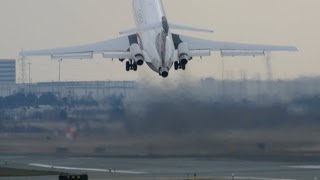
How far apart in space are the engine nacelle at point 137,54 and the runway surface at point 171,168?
9119 millimetres

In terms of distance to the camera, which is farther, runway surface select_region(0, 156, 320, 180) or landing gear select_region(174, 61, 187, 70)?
runway surface select_region(0, 156, 320, 180)

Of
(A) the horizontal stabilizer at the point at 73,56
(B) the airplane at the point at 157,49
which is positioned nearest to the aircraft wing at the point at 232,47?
(B) the airplane at the point at 157,49

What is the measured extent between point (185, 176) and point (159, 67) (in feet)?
35.4

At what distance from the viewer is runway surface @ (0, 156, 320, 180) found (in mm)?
105812

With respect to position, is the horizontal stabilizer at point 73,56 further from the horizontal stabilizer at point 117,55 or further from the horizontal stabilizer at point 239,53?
the horizontal stabilizer at point 239,53

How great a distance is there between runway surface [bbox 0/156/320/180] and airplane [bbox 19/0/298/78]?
872 cm

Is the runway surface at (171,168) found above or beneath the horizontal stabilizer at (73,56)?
beneath

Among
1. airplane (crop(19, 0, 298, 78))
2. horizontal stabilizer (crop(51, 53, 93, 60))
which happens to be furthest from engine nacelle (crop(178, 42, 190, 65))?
horizontal stabilizer (crop(51, 53, 93, 60))

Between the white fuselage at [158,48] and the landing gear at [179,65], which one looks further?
the landing gear at [179,65]

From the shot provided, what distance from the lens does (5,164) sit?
124125 millimetres

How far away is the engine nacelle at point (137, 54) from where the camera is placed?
100 meters

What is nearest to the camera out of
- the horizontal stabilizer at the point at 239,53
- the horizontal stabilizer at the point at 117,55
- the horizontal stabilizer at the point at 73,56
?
the horizontal stabilizer at the point at 117,55

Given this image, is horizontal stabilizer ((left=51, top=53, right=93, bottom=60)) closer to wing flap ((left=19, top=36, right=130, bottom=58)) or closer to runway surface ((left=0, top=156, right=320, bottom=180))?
wing flap ((left=19, top=36, right=130, bottom=58))

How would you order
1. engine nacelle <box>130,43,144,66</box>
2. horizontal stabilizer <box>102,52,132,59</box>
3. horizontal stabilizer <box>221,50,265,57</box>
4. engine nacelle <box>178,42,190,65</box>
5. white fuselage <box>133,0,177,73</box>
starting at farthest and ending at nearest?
1. horizontal stabilizer <box>221,50,265,57</box>
2. horizontal stabilizer <box>102,52,132,59</box>
3. engine nacelle <box>130,43,144,66</box>
4. engine nacelle <box>178,42,190,65</box>
5. white fuselage <box>133,0,177,73</box>
